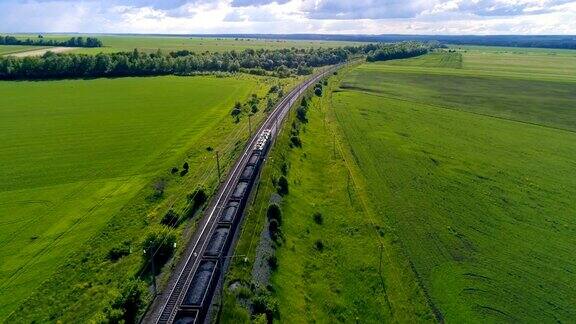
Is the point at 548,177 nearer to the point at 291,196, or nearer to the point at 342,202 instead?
the point at 342,202

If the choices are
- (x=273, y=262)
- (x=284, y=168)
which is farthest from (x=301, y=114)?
(x=273, y=262)

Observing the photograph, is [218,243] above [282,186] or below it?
below

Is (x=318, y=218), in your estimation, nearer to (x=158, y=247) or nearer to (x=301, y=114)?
Result: (x=158, y=247)

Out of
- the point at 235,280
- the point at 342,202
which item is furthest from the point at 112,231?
the point at 342,202

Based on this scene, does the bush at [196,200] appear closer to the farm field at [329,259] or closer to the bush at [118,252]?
the farm field at [329,259]

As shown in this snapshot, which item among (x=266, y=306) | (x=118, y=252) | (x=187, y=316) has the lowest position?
(x=187, y=316)

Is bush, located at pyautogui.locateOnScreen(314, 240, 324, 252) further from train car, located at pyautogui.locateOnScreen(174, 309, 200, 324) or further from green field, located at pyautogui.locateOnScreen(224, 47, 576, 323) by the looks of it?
train car, located at pyautogui.locateOnScreen(174, 309, 200, 324)

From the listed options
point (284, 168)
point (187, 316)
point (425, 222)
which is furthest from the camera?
point (284, 168)

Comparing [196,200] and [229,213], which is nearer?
[229,213]
